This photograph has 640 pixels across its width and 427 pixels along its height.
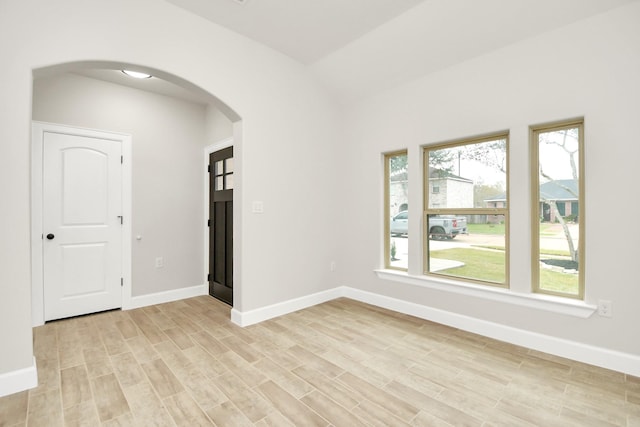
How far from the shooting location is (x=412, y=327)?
308cm

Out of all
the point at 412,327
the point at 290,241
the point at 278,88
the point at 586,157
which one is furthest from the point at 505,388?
the point at 278,88

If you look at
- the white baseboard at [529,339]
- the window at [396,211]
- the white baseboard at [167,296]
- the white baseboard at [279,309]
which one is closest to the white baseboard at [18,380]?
the white baseboard at [279,309]

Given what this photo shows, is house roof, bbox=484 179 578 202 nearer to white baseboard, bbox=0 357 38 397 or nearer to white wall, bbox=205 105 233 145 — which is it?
white wall, bbox=205 105 233 145

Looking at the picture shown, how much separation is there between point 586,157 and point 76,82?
5184mm

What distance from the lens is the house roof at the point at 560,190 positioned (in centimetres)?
253

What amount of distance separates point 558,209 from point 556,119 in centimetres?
77

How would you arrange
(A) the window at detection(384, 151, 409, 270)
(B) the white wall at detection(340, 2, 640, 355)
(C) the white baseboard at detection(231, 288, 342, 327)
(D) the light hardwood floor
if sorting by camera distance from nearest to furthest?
(D) the light hardwood floor, (B) the white wall at detection(340, 2, 640, 355), (C) the white baseboard at detection(231, 288, 342, 327), (A) the window at detection(384, 151, 409, 270)

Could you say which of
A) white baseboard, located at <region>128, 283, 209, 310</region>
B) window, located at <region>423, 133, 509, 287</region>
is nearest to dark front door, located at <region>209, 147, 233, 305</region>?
white baseboard, located at <region>128, 283, 209, 310</region>

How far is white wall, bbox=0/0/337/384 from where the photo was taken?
6.37 feet

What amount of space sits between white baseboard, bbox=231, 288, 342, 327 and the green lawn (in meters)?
1.49

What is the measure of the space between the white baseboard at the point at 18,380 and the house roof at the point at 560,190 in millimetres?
4201

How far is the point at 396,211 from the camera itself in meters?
3.79

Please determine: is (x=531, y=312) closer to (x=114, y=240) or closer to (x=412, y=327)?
(x=412, y=327)

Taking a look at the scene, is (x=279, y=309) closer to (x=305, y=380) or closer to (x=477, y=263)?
(x=305, y=380)
